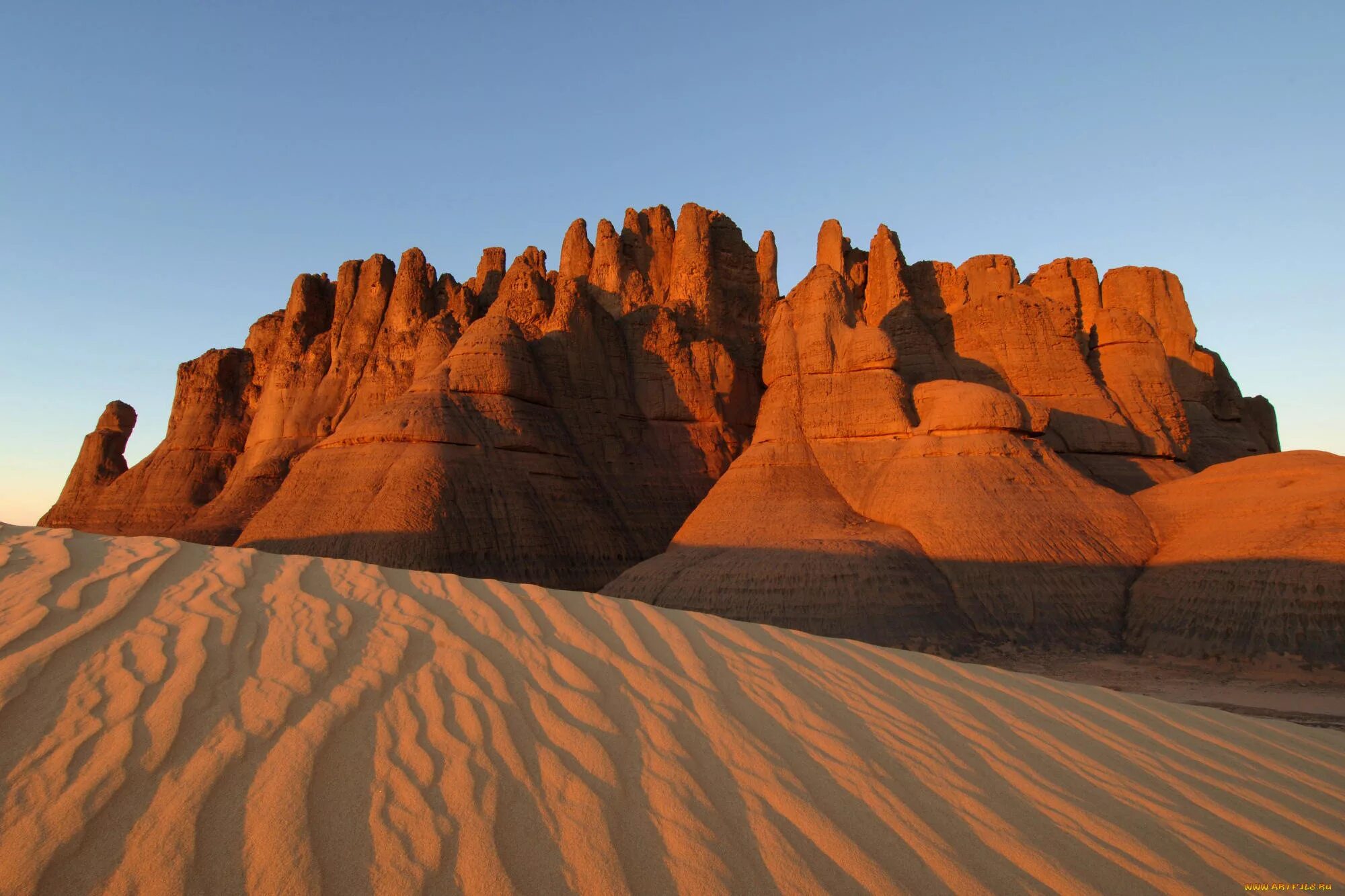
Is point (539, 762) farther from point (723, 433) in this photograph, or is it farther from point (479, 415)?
point (723, 433)

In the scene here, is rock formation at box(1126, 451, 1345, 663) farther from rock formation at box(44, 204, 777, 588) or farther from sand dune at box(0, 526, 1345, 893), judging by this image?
rock formation at box(44, 204, 777, 588)

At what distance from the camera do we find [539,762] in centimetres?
285

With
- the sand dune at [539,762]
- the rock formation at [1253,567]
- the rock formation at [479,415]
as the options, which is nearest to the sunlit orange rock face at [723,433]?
the rock formation at [479,415]

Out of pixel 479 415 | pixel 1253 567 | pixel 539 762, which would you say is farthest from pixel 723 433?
pixel 539 762

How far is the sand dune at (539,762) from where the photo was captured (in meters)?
2.28

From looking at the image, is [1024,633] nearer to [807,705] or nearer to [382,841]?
[807,705]

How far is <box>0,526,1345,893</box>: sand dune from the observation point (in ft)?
7.47

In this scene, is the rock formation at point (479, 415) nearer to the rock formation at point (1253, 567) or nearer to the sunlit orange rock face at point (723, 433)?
the sunlit orange rock face at point (723, 433)

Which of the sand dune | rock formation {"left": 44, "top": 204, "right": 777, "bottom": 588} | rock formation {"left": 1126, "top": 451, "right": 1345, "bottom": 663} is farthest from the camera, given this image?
rock formation {"left": 44, "top": 204, "right": 777, "bottom": 588}

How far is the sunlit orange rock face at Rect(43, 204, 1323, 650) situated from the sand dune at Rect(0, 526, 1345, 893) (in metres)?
11.6

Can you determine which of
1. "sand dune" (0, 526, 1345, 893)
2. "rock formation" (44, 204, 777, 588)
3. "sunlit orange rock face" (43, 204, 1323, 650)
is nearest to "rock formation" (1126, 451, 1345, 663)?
"sunlit orange rock face" (43, 204, 1323, 650)

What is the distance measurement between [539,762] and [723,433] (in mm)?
24167

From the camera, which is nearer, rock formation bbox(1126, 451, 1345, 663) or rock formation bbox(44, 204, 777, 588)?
rock formation bbox(1126, 451, 1345, 663)

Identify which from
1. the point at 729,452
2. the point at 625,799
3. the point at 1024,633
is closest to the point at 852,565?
the point at 1024,633
